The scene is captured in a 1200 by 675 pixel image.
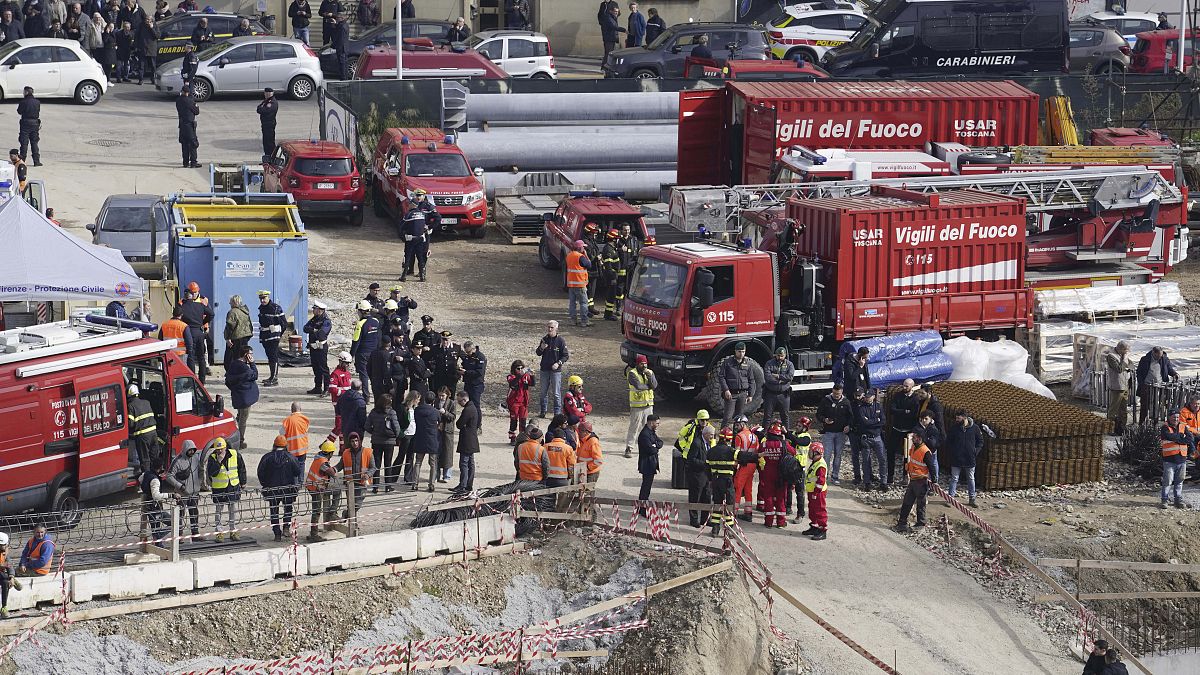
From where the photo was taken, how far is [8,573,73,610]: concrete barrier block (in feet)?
48.5

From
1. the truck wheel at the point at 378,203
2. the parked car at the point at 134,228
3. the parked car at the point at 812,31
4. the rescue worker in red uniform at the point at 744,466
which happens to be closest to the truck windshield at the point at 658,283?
the rescue worker in red uniform at the point at 744,466

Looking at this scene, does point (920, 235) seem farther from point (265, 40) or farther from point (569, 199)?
point (265, 40)

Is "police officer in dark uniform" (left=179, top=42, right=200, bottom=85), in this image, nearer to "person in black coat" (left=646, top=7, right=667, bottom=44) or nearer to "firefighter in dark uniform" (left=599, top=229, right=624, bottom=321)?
"person in black coat" (left=646, top=7, right=667, bottom=44)

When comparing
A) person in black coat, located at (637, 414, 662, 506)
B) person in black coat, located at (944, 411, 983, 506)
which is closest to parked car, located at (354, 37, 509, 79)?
person in black coat, located at (944, 411, 983, 506)

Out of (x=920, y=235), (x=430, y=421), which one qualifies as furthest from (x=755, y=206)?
(x=430, y=421)

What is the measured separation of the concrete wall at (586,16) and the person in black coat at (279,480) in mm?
33579

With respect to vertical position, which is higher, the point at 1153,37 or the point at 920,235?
the point at 1153,37

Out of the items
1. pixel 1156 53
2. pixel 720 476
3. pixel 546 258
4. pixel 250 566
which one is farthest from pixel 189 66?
pixel 250 566

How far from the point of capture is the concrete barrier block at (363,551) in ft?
53.9

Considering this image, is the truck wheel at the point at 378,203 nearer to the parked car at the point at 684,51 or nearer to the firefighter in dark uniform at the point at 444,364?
the parked car at the point at 684,51

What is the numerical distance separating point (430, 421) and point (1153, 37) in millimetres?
31445

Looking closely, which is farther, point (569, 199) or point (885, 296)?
point (569, 199)

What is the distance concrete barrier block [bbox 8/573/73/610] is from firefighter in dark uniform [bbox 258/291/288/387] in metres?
8.03

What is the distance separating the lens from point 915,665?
1620 centimetres
